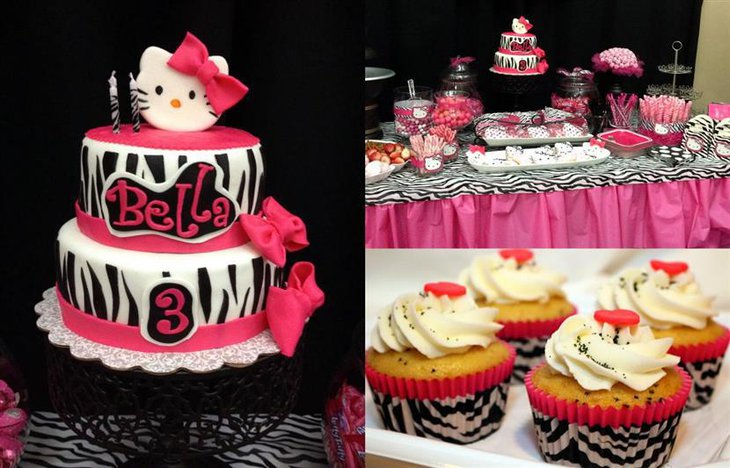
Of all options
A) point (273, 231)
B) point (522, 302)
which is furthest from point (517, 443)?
point (273, 231)

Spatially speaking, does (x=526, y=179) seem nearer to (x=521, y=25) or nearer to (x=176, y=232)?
(x=521, y=25)

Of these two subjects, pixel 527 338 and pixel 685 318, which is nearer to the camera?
pixel 685 318

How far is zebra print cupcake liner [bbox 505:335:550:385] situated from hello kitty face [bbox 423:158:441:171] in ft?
1.67

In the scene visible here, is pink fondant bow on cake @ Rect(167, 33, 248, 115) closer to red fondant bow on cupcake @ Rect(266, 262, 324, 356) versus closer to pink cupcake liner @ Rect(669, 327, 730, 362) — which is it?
red fondant bow on cupcake @ Rect(266, 262, 324, 356)

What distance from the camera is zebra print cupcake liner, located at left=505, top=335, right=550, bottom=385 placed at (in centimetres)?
170

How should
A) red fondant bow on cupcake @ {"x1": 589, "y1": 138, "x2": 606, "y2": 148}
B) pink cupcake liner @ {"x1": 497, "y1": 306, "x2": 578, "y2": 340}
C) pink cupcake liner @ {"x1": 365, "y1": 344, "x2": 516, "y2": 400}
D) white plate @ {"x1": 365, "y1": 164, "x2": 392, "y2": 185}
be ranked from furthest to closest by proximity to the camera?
red fondant bow on cupcake @ {"x1": 589, "y1": 138, "x2": 606, "y2": 148}, white plate @ {"x1": 365, "y1": 164, "x2": 392, "y2": 185}, pink cupcake liner @ {"x1": 497, "y1": 306, "x2": 578, "y2": 340}, pink cupcake liner @ {"x1": 365, "y1": 344, "x2": 516, "y2": 400}

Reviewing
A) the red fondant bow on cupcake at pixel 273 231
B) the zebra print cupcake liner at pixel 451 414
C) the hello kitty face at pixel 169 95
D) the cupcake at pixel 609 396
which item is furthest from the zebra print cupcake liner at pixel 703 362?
the hello kitty face at pixel 169 95

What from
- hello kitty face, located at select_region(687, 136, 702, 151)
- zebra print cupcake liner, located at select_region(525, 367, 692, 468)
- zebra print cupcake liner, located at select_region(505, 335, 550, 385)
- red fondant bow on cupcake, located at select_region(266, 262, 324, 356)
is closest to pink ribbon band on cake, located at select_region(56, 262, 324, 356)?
red fondant bow on cupcake, located at select_region(266, 262, 324, 356)

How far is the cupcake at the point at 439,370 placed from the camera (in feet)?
4.74

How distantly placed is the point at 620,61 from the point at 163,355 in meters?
1.59

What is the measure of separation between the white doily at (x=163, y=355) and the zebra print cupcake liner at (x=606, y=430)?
1.75 ft

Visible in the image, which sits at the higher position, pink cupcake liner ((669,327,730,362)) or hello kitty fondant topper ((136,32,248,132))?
hello kitty fondant topper ((136,32,248,132))

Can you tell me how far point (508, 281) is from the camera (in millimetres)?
1714

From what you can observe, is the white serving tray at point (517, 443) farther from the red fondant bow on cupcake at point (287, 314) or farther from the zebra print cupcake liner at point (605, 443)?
the red fondant bow on cupcake at point (287, 314)
